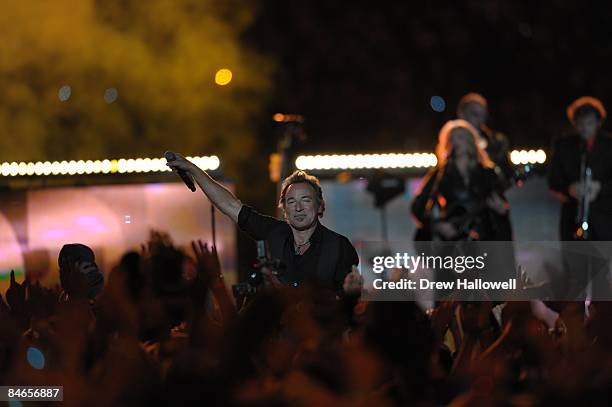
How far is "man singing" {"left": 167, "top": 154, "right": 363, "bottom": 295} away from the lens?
17.5 feet

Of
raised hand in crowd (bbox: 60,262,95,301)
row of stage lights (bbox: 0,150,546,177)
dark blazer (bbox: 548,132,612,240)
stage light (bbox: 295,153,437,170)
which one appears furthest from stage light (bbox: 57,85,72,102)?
raised hand in crowd (bbox: 60,262,95,301)

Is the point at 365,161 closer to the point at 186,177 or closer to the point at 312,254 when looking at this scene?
the point at 186,177

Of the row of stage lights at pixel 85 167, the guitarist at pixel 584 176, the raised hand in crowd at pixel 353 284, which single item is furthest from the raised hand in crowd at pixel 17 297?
the row of stage lights at pixel 85 167

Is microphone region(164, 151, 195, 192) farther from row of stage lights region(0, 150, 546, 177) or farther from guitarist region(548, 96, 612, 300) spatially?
row of stage lights region(0, 150, 546, 177)

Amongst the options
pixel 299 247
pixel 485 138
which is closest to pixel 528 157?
pixel 485 138

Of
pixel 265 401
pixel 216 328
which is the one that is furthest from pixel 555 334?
pixel 265 401

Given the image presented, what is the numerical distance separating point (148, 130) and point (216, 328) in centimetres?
902

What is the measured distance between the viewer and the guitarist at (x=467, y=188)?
8883mm

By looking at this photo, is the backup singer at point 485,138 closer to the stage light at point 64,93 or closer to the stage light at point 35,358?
the stage light at point 64,93

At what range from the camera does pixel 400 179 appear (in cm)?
1059

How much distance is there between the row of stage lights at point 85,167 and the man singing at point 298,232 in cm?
457

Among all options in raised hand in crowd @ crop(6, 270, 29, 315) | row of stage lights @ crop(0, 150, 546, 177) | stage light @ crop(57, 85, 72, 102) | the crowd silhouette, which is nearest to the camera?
the crowd silhouette

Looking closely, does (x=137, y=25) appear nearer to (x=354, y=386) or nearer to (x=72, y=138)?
(x=72, y=138)

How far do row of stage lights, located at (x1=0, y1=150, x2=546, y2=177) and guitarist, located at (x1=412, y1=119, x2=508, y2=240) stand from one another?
1.66 meters
